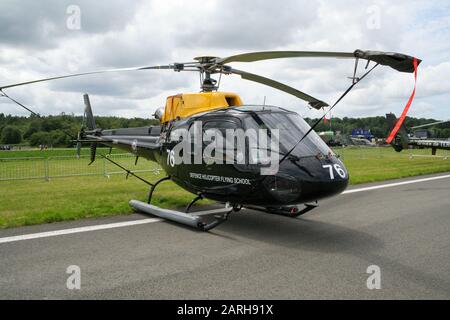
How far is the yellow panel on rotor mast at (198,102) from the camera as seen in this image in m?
8.34

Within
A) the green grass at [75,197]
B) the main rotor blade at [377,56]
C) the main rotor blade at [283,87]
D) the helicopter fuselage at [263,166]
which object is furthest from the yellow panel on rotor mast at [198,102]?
A: the main rotor blade at [377,56]

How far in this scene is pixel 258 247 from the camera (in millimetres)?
6477

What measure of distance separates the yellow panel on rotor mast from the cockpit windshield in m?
1.46

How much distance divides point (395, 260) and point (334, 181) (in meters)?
1.51

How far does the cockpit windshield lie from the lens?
6698 millimetres

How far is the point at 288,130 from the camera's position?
6969 millimetres

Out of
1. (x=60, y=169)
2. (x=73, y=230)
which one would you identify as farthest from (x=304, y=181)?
(x=60, y=169)

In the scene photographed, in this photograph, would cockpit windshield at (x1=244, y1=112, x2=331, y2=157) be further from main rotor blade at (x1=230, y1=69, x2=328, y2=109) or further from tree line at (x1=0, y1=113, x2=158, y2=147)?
tree line at (x1=0, y1=113, x2=158, y2=147)

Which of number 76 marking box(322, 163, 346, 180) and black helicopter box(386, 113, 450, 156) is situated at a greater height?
black helicopter box(386, 113, 450, 156)

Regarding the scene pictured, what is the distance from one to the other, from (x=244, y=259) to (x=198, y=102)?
3869 millimetres

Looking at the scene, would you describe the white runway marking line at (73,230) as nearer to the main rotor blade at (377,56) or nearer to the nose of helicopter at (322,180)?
the nose of helicopter at (322,180)

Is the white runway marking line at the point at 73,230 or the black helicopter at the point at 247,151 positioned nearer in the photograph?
the black helicopter at the point at 247,151

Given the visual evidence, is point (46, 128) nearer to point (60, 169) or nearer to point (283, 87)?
point (283, 87)

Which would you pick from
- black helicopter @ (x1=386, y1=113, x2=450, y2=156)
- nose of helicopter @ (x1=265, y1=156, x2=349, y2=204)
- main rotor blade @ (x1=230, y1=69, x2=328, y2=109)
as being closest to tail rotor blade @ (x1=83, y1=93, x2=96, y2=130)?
main rotor blade @ (x1=230, y1=69, x2=328, y2=109)
